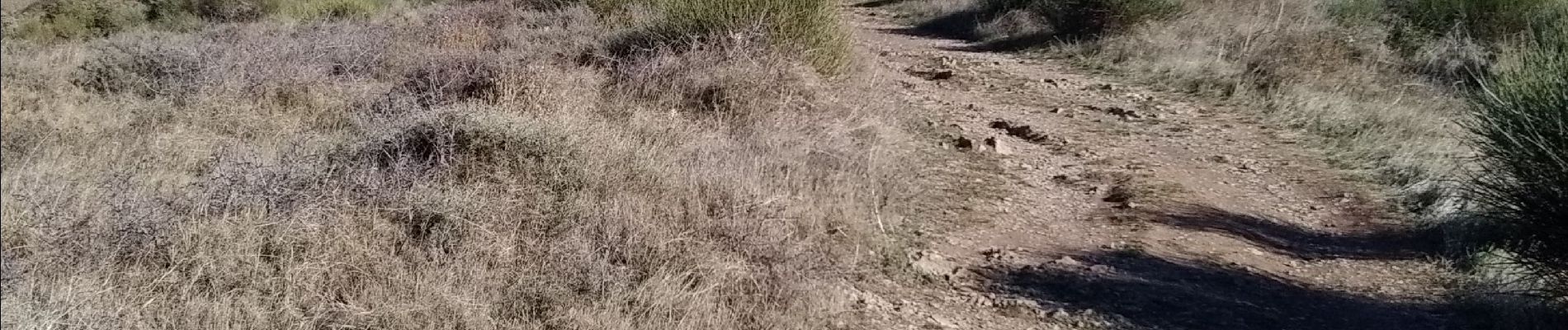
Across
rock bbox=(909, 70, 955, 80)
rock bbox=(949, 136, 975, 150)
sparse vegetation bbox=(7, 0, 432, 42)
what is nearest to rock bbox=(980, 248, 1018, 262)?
rock bbox=(949, 136, 975, 150)

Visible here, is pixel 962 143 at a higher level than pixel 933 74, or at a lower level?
higher

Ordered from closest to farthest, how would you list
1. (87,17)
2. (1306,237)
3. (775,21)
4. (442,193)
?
(442,193) < (1306,237) < (775,21) < (87,17)

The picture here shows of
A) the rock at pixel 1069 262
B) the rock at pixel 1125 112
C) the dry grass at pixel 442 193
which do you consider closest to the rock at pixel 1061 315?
the rock at pixel 1069 262

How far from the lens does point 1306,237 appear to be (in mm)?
5953

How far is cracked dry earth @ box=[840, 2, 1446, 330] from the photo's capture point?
14.9 feet

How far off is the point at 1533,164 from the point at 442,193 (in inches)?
176

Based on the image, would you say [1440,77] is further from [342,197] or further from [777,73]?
[342,197]

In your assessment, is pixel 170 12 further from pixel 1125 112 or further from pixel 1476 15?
pixel 1476 15

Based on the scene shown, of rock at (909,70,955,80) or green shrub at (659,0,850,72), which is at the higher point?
green shrub at (659,0,850,72)

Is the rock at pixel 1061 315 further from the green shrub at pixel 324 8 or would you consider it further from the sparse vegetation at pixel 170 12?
the green shrub at pixel 324 8

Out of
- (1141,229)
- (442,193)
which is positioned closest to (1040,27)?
(1141,229)

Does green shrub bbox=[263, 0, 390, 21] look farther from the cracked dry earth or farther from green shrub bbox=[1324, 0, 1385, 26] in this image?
green shrub bbox=[1324, 0, 1385, 26]

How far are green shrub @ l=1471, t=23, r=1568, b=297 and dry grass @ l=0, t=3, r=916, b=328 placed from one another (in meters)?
2.67

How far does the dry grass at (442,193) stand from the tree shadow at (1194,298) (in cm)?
72
